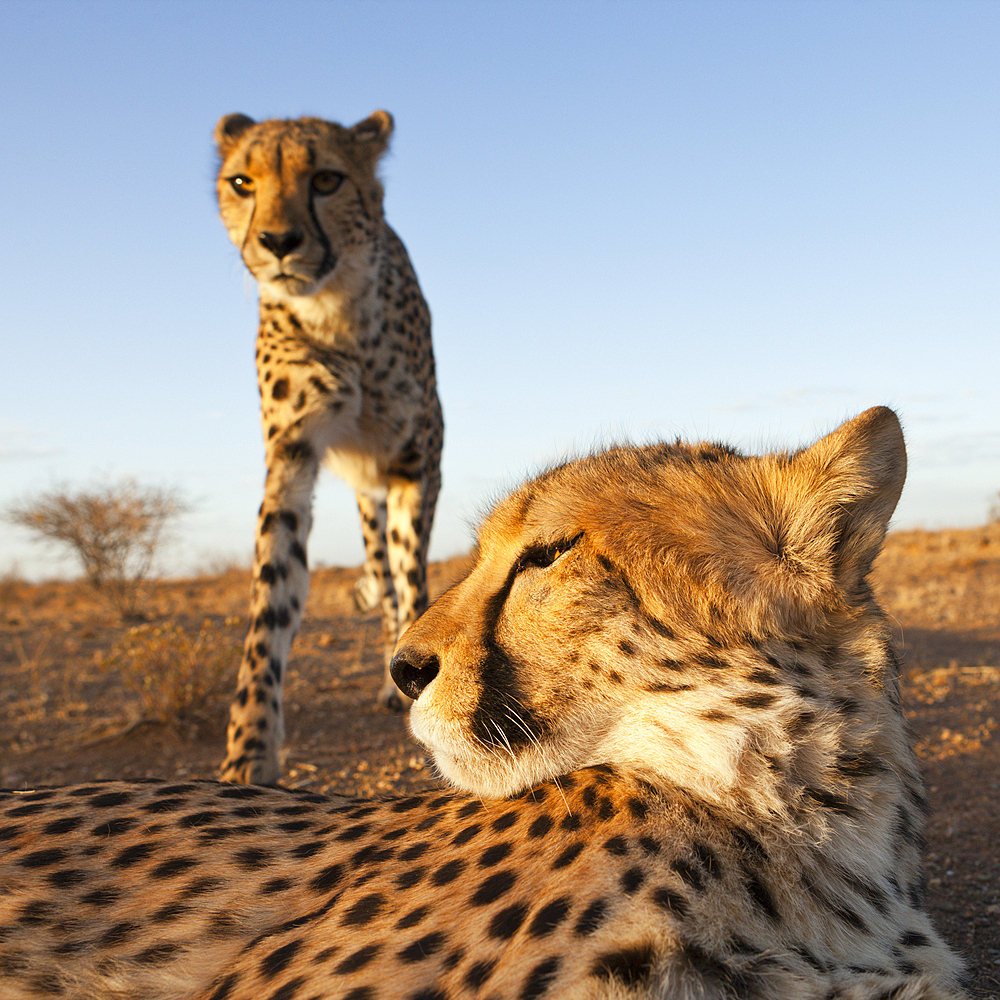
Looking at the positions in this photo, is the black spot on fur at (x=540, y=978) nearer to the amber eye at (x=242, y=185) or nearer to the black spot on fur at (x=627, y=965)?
the black spot on fur at (x=627, y=965)

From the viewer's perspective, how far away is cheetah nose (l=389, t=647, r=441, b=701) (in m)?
1.35

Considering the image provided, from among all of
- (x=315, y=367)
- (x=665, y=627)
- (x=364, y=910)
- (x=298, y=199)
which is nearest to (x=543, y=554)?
(x=665, y=627)

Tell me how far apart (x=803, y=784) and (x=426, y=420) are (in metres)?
3.25

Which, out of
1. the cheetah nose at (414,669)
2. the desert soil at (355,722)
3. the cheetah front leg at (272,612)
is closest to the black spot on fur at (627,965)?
the cheetah nose at (414,669)

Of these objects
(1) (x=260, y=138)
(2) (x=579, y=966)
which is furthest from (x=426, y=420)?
(2) (x=579, y=966)

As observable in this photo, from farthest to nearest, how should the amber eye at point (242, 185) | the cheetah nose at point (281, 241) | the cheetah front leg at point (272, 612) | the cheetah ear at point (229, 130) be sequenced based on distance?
the cheetah ear at point (229, 130), the amber eye at point (242, 185), the cheetah nose at point (281, 241), the cheetah front leg at point (272, 612)

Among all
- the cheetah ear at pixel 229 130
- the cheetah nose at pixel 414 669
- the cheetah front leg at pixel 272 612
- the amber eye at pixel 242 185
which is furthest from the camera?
the cheetah ear at pixel 229 130

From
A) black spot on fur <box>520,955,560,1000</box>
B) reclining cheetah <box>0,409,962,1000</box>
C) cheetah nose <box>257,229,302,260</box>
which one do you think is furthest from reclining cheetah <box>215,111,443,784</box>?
black spot on fur <box>520,955,560,1000</box>

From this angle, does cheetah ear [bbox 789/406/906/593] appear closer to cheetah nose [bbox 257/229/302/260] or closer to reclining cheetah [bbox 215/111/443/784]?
reclining cheetah [bbox 215/111/443/784]

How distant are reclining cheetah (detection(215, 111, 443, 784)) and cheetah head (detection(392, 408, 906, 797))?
1.82m

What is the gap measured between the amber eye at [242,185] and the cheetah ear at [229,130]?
295 mm

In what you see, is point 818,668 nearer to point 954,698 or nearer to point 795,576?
point 795,576

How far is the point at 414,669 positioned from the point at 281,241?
262cm

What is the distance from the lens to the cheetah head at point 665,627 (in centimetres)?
123
